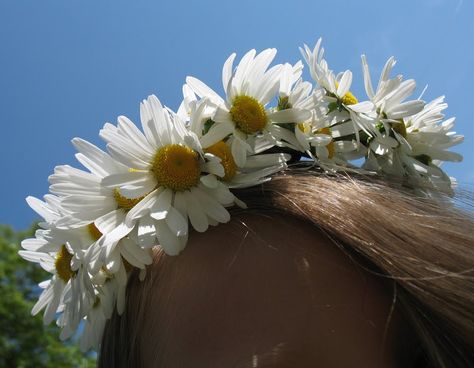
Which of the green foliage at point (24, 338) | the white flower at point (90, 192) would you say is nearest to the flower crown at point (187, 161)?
the white flower at point (90, 192)

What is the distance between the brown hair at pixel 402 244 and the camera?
1315 millimetres

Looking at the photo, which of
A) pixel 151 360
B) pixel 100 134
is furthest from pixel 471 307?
pixel 100 134

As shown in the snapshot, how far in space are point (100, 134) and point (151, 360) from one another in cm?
57

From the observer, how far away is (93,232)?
52.4 inches

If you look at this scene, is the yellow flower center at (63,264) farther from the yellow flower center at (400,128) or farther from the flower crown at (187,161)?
the yellow flower center at (400,128)

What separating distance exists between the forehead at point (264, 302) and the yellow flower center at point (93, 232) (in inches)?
7.2

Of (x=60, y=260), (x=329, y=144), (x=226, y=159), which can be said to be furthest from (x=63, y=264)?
(x=329, y=144)

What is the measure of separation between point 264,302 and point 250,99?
488mm

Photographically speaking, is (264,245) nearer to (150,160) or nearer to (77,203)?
(150,160)

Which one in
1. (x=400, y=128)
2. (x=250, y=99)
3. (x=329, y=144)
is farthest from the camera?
(x=400, y=128)

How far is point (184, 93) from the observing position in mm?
1418

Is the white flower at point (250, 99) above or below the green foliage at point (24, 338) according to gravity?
above

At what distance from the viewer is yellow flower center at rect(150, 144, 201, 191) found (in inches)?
51.0

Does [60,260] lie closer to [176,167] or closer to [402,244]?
[176,167]
